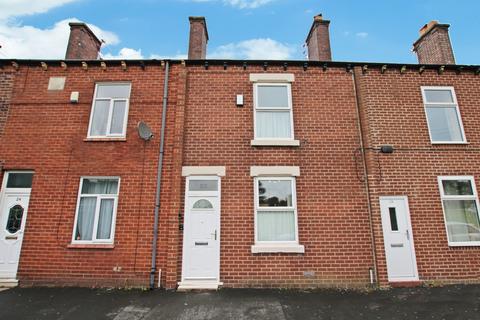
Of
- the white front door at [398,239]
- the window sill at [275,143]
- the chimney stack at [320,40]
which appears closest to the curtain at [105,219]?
the window sill at [275,143]

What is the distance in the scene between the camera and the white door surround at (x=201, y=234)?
22.2ft

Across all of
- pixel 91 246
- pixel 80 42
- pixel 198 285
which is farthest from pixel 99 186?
pixel 80 42

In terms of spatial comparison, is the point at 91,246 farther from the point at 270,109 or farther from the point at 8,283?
the point at 270,109

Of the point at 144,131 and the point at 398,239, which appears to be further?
the point at 144,131

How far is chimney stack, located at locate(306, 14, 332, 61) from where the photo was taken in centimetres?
921

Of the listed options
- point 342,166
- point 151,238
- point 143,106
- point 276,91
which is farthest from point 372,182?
point 143,106

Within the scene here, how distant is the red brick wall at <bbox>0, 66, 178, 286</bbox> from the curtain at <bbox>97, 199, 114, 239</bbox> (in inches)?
12.6

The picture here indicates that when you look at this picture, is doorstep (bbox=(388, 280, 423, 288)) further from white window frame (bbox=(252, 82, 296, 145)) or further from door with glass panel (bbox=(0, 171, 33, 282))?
door with glass panel (bbox=(0, 171, 33, 282))

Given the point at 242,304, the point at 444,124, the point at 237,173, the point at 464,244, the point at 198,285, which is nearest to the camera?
the point at 242,304

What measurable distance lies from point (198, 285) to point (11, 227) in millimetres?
5403

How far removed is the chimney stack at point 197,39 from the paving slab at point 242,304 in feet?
23.6

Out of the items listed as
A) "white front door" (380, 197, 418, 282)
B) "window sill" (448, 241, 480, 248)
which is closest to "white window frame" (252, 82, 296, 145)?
"white front door" (380, 197, 418, 282)

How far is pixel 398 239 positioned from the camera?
284 inches

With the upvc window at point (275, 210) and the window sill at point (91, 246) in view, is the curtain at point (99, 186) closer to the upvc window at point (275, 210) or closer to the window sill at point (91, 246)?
the window sill at point (91, 246)
